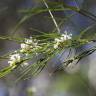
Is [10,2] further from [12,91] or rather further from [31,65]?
[31,65]

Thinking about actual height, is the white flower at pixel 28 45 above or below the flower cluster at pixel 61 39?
above

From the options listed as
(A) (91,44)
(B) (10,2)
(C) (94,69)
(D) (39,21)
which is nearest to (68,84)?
(C) (94,69)

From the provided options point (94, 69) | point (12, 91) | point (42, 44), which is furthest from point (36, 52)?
point (94, 69)

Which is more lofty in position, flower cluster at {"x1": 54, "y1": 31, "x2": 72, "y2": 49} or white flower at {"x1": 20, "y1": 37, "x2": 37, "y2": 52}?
white flower at {"x1": 20, "y1": 37, "x2": 37, "y2": 52}

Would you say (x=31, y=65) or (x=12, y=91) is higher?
(x=12, y=91)

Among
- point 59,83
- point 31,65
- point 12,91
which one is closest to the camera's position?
point 31,65

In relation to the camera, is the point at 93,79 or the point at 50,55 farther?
the point at 93,79

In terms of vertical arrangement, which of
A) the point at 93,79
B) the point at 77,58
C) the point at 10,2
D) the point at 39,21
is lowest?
the point at 77,58

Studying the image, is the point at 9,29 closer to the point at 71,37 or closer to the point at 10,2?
the point at 10,2

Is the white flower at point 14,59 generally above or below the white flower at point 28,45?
below

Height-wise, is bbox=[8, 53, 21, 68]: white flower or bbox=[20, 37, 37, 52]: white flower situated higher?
bbox=[20, 37, 37, 52]: white flower

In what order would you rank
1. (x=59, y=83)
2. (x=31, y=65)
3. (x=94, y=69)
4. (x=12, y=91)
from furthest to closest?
(x=59, y=83), (x=94, y=69), (x=12, y=91), (x=31, y=65)
